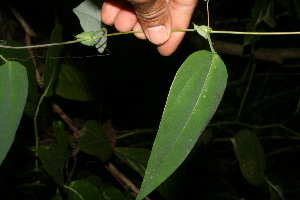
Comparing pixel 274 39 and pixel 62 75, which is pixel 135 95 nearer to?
pixel 62 75

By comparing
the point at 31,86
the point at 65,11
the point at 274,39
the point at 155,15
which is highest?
the point at 155,15

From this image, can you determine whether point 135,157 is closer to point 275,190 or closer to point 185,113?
point 275,190

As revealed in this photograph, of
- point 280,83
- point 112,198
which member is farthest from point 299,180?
point 112,198

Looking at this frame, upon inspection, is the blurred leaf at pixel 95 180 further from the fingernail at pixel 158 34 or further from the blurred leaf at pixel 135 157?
the fingernail at pixel 158 34

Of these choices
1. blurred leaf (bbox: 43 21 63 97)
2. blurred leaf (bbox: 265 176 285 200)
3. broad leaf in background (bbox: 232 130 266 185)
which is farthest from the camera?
blurred leaf (bbox: 265 176 285 200)

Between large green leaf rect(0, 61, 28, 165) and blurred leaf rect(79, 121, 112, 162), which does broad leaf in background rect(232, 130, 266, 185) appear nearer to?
blurred leaf rect(79, 121, 112, 162)

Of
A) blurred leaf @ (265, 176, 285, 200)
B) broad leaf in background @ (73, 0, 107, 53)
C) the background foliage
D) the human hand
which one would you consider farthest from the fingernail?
blurred leaf @ (265, 176, 285, 200)

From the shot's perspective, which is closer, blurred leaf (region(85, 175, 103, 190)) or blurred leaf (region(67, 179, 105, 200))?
blurred leaf (region(67, 179, 105, 200))

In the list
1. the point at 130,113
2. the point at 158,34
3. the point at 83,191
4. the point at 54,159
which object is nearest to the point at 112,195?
the point at 83,191
